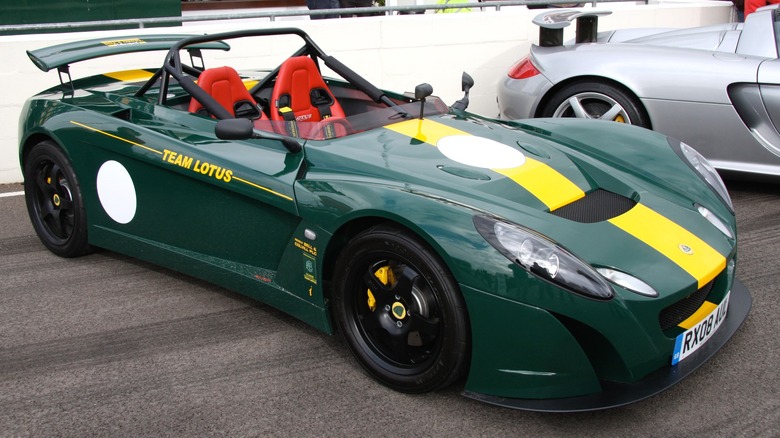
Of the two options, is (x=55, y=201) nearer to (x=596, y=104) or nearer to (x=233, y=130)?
(x=233, y=130)

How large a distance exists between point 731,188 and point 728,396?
2.76 metres

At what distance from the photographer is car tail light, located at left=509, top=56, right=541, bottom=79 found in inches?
217

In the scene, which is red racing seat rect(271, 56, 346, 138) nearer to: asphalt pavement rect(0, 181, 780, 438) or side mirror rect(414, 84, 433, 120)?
side mirror rect(414, 84, 433, 120)

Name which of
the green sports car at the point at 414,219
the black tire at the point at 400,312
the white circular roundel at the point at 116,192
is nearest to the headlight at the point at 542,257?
the green sports car at the point at 414,219

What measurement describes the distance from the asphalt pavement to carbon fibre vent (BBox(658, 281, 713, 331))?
1.04 ft

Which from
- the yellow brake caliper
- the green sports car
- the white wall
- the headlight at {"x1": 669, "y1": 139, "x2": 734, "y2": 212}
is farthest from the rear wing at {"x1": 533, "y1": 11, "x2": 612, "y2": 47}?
the yellow brake caliper

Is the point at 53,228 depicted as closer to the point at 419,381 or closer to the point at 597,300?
the point at 419,381

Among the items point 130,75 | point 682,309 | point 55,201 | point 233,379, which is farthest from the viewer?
point 130,75

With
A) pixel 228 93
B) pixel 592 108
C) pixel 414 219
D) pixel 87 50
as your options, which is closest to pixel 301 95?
pixel 228 93

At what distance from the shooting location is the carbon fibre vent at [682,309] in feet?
8.59

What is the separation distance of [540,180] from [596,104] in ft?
7.69

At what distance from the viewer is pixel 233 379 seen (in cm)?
303

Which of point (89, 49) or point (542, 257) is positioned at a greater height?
point (89, 49)

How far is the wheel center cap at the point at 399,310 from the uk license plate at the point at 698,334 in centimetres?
91
